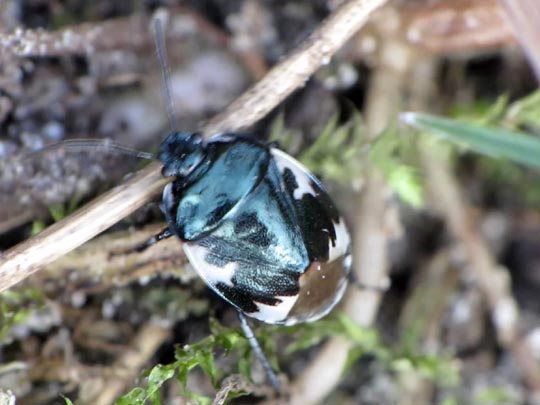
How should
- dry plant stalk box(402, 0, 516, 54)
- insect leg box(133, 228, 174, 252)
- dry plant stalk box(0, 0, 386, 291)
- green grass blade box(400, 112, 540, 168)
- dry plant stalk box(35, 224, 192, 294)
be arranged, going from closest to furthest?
dry plant stalk box(0, 0, 386, 291), green grass blade box(400, 112, 540, 168), insect leg box(133, 228, 174, 252), dry plant stalk box(35, 224, 192, 294), dry plant stalk box(402, 0, 516, 54)

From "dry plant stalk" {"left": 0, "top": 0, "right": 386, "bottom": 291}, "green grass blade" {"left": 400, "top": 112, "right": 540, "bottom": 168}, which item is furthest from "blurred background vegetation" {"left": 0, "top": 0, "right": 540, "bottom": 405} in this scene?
"dry plant stalk" {"left": 0, "top": 0, "right": 386, "bottom": 291}

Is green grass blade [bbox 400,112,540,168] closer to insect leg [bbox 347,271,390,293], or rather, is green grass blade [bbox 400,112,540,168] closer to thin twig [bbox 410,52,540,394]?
thin twig [bbox 410,52,540,394]

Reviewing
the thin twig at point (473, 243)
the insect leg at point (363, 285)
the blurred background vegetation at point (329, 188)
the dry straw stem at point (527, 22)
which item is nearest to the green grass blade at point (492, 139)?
the blurred background vegetation at point (329, 188)

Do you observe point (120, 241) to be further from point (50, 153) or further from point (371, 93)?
point (371, 93)

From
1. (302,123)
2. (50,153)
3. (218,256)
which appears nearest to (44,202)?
(50,153)

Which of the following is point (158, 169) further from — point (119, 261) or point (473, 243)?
point (473, 243)
